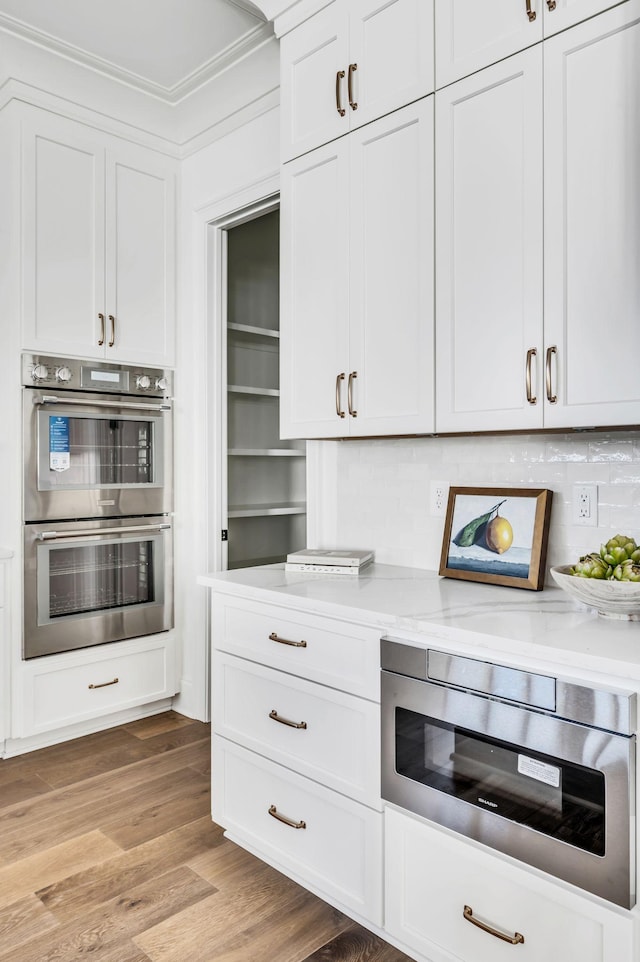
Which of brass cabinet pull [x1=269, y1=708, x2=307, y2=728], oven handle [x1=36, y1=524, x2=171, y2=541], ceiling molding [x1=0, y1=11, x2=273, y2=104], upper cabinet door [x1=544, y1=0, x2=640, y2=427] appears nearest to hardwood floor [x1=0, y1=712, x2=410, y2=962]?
brass cabinet pull [x1=269, y1=708, x2=307, y2=728]

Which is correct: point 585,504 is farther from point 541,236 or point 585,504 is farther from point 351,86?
point 351,86

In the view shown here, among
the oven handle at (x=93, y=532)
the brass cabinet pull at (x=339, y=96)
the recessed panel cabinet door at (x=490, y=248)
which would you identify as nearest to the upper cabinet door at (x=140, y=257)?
the oven handle at (x=93, y=532)

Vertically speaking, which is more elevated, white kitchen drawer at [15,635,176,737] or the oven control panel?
the oven control panel

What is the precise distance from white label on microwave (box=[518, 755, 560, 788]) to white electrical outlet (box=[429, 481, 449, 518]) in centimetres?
98

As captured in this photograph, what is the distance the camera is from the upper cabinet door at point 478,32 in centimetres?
165

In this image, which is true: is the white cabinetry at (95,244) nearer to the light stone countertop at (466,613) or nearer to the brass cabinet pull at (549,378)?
the light stone countertop at (466,613)

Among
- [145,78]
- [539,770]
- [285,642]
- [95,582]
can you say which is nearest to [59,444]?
[95,582]

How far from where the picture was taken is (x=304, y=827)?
1869 millimetres

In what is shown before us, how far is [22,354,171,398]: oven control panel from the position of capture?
2795 millimetres

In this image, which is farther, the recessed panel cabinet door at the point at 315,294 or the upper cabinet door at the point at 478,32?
the recessed panel cabinet door at the point at 315,294

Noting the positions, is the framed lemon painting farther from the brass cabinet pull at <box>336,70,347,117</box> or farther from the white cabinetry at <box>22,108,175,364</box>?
the white cabinetry at <box>22,108,175,364</box>

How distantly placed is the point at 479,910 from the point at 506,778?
310 millimetres

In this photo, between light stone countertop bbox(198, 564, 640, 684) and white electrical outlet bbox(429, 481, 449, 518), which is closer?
light stone countertop bbox(198, 564, 640, 684)

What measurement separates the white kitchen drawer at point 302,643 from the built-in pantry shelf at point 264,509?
1381mm
